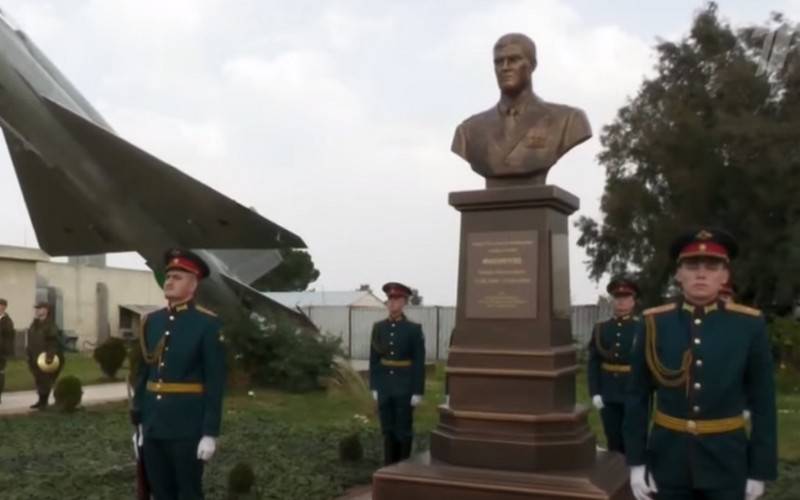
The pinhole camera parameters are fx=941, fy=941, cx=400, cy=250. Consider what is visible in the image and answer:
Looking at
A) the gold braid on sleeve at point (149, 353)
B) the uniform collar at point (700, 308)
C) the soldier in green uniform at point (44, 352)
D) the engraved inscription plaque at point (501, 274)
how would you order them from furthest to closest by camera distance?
the soldier in green uniform at point (44, 352) → the engraved inscription plaque at point (501, 274) → the gold braid on sleeve at point (149, 353) → the uniform collar at point (700, 308)

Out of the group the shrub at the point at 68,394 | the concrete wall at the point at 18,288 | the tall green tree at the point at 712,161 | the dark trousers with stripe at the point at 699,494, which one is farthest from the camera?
the concrete wall at the point at 18,288

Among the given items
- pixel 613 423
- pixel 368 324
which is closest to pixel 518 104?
pixel 613 423

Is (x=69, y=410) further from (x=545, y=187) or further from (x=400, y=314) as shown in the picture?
(x=545, y=187)

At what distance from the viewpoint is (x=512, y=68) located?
5.75 metres

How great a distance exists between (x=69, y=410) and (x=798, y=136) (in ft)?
56.0

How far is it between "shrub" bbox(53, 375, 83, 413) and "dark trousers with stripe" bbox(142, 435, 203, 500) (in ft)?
22.5

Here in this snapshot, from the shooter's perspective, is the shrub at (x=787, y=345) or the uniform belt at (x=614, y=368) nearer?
the uniform belt at (x=614, y=368)

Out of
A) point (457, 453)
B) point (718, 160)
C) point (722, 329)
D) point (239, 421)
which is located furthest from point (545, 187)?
point (718, 160)

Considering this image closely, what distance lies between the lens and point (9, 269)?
23969mm

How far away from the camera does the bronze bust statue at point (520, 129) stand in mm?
5723

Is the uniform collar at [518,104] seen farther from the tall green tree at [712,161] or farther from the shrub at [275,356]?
the tall green tree at [712,161]

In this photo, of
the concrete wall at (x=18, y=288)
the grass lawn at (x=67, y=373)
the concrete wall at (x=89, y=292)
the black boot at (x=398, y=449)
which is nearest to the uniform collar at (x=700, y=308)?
the black boot at (x=398, y=449)

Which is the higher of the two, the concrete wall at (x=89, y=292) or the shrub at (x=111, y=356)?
the concrete wall at (x=89, y=292)

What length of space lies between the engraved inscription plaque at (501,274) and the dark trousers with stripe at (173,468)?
1.92 m
